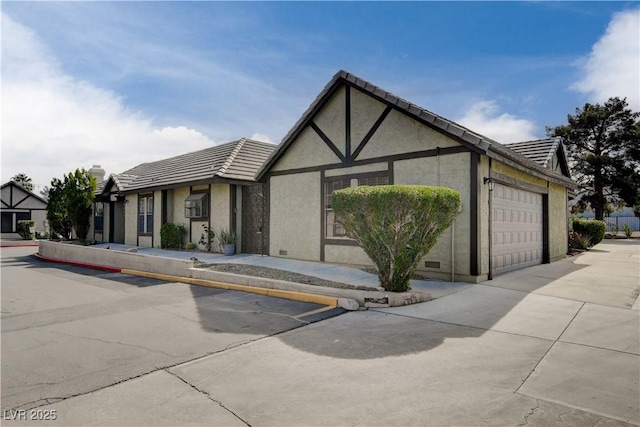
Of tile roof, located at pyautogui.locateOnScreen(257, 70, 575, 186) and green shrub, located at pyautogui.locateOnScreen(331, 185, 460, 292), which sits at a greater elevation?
tile roof, located at pyautogui.locateOnScreen(257, 70, 575, 186)

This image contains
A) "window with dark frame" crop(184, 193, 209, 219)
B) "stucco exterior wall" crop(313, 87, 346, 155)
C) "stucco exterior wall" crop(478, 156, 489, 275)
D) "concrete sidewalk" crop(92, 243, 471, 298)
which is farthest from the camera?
"window with dark frame" crop(184, 193, 209, 219)

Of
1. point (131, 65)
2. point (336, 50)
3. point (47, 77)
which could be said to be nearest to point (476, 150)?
point (336, 50)

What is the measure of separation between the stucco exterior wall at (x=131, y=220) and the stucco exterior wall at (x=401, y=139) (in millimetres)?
14940

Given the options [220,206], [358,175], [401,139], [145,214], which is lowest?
[145,214]

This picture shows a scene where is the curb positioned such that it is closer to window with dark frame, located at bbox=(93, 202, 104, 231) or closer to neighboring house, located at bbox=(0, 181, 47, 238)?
window with dark frame, located at bbox=(93, 202, 104, 231)

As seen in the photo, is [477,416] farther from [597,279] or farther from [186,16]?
[186,16]

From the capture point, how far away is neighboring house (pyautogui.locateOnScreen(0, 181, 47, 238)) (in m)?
38.2

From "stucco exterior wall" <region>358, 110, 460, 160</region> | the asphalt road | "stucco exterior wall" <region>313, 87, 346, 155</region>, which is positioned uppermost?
"stucco exterior wall" <region>313, 87, 346, 155</region>

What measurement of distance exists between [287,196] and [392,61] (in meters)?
5.92

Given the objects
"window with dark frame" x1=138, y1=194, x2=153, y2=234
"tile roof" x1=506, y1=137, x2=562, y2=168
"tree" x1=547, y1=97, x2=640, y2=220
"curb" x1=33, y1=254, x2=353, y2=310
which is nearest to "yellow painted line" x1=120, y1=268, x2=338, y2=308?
"curb" x1=33, y1=254, x2=353, y2=310

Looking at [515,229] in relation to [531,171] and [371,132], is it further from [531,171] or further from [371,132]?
[371,132]

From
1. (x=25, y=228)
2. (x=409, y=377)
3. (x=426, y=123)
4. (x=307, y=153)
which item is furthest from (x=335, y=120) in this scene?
(x=25, y=228)

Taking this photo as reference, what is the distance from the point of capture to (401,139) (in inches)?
412

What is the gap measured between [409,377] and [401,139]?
7.66 meters
